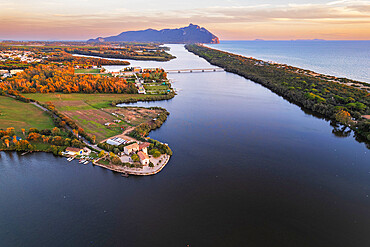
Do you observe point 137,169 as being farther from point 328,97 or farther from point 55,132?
point 328,97

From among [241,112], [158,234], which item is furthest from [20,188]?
[241,112]

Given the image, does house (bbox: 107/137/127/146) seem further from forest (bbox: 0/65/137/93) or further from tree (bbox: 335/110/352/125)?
tree (bbox: 335/110/352/125)

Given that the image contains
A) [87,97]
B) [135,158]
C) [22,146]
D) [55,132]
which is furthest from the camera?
[87,97]

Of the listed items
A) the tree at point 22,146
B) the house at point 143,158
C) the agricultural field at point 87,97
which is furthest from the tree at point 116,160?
the agricultural field at point 87,97

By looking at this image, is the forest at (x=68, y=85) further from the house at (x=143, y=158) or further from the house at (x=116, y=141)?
the house at (x=143, y=158)

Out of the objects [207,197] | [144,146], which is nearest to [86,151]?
[144,146]
